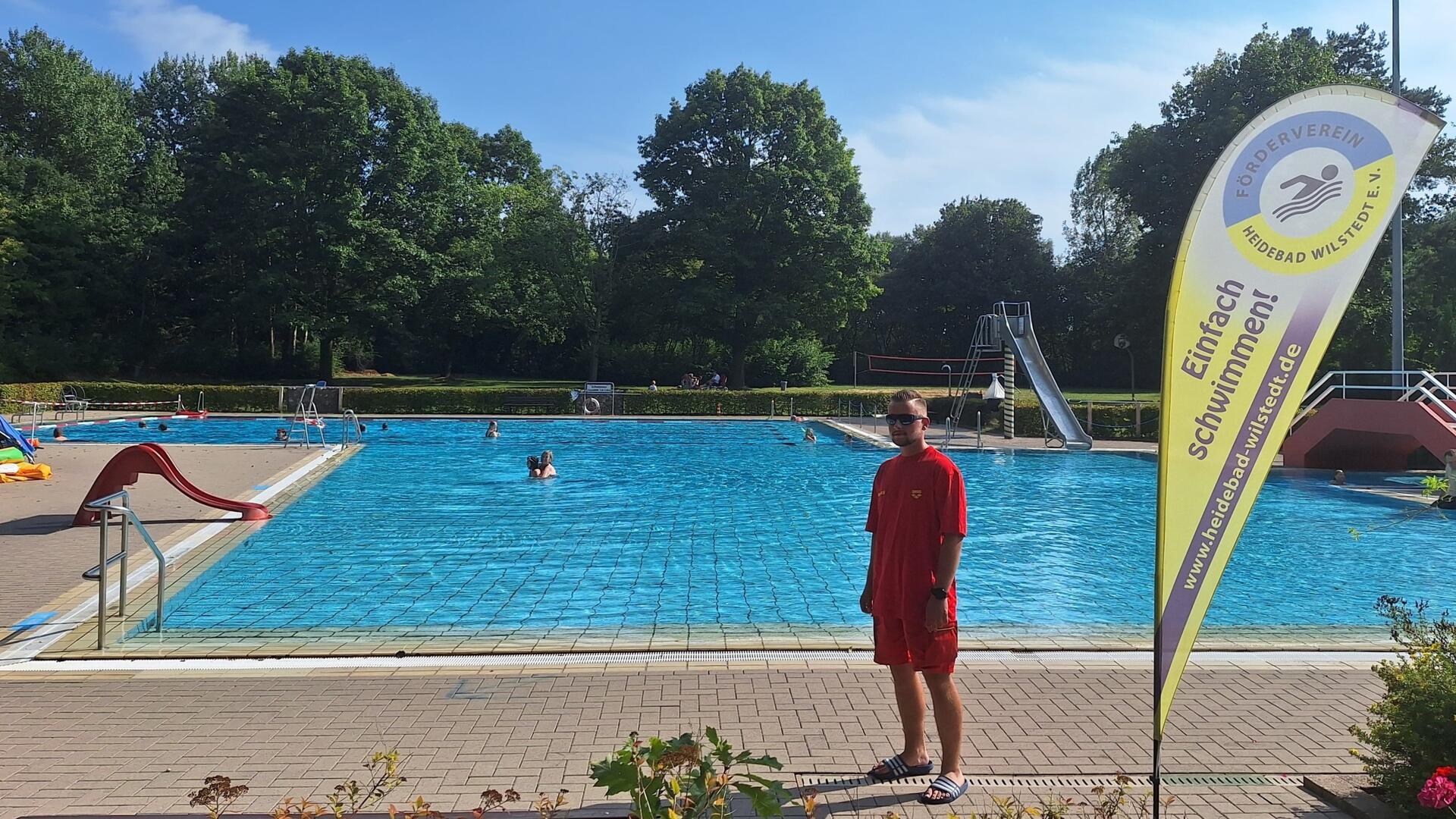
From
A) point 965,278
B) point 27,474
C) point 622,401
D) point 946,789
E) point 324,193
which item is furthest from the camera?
point 965,278

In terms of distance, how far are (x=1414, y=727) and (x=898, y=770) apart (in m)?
2.05

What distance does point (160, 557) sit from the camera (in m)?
7.17

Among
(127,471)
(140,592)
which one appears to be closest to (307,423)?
(127,471)

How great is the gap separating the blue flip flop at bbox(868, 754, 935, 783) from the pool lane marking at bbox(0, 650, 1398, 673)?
1875mm

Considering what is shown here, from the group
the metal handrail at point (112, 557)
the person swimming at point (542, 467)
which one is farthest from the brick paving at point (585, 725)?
the person swimming at point (542, 467)

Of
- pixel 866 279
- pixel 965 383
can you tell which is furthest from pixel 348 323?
pixel 965 383

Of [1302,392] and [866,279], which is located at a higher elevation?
[866,279]

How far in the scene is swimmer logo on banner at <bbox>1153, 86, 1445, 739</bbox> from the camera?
3.29m

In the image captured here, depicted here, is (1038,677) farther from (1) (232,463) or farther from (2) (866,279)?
(2) (866,279)

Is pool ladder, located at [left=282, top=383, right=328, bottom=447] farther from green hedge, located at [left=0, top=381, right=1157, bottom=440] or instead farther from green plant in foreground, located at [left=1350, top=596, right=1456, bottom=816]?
green plant in foreground, located at [left=1350, top=596, right=1456, bottom=816]

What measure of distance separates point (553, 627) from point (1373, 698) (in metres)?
5.81

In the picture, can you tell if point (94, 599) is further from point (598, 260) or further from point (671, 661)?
point (598, 260)

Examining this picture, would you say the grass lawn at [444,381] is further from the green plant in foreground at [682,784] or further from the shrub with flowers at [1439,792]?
the shrub with flowers at [1439,792]

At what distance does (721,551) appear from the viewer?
39.1ft
